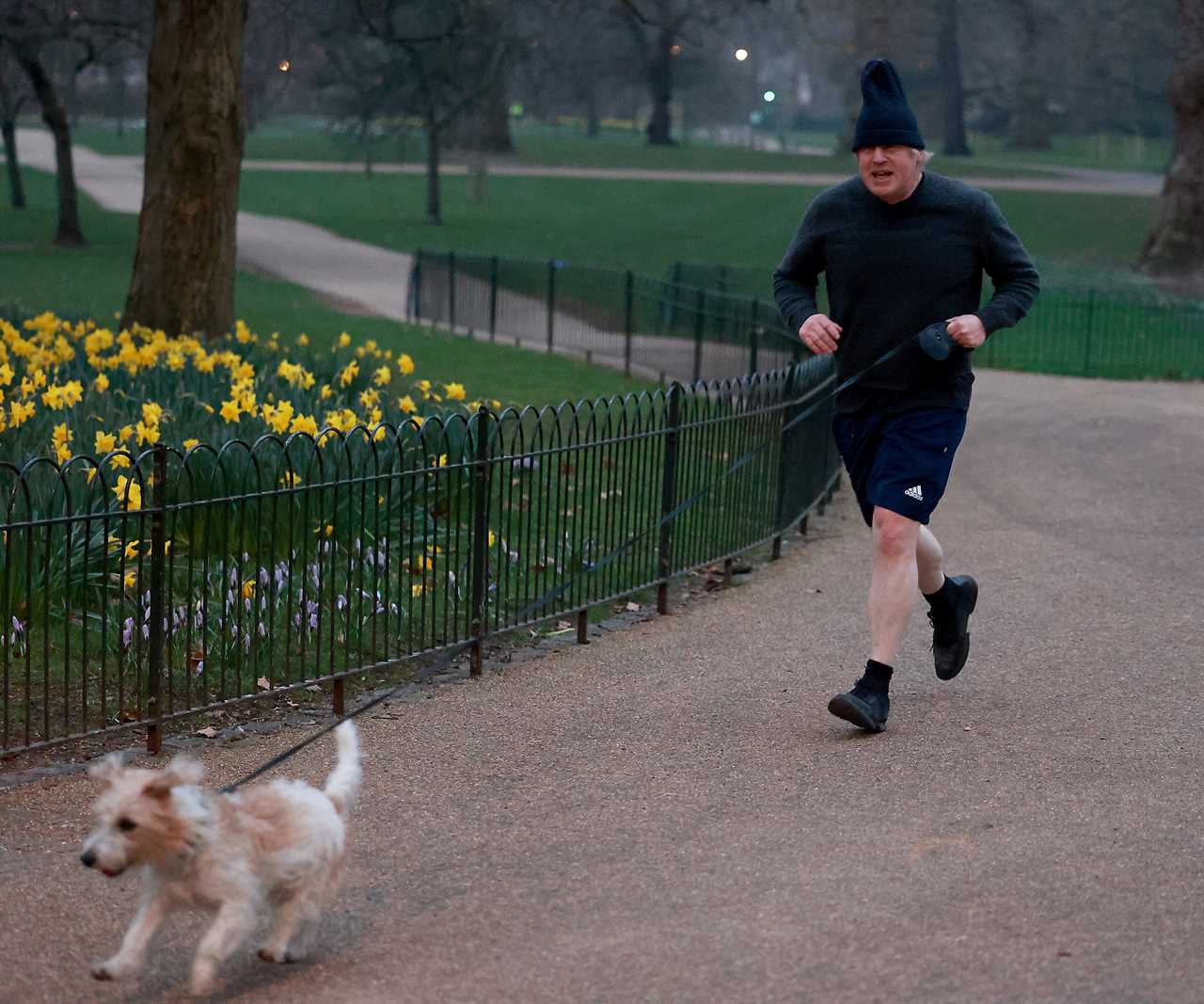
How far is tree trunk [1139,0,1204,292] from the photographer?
1151 inches

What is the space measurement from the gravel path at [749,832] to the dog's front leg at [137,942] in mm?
200

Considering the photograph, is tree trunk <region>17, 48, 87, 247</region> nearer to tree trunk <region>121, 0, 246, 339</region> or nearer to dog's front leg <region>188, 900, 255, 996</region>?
tree trunk <region>121, 0, 246, 339</region>

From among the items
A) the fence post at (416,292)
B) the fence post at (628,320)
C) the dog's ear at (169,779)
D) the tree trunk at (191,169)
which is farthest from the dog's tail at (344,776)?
the fence post at (416,292)

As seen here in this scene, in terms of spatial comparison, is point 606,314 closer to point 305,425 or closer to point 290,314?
point 290,314

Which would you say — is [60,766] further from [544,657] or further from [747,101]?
[747,101]

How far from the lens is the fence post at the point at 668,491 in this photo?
8227 millimetres

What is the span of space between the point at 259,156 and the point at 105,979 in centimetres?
6234

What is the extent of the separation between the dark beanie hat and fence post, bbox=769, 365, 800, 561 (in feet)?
12.1

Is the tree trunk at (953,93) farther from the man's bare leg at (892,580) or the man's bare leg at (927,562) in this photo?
the man's bare leg at (892,580)

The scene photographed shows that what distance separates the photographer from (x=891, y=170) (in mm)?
6008

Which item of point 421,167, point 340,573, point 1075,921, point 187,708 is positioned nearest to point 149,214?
point 340,573

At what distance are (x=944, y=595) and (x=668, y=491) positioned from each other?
199 cm

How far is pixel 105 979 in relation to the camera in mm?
3959

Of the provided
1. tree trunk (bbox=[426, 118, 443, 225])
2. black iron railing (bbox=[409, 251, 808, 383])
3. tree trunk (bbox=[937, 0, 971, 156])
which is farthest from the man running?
tree trunk (bbox=[937, 0, 971, 156])
